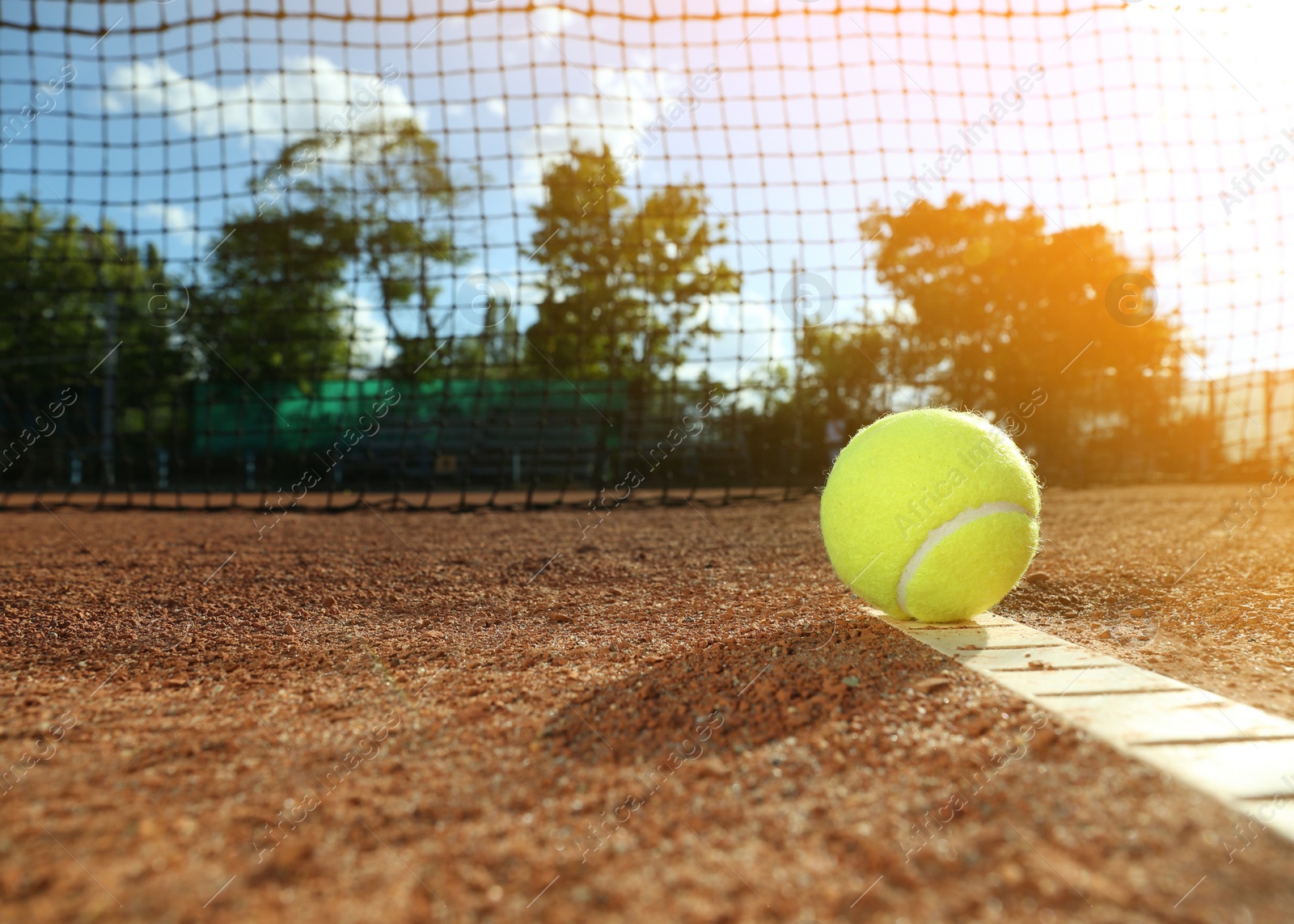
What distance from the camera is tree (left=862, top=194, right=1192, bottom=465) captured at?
1828 centimetres

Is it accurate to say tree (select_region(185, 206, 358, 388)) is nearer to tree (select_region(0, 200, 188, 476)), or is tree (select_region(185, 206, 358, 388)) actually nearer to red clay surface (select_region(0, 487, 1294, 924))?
tree (select_region(0, 200, 188, 476))

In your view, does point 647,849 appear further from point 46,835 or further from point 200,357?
point 200,357

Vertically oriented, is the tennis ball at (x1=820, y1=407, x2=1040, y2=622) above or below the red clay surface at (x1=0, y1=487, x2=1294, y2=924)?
above

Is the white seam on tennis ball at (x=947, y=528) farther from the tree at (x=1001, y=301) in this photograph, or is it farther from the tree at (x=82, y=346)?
the tree at (x=82, y=346)

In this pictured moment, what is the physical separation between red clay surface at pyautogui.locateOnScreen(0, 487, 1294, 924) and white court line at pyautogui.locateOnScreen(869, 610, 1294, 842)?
0.31 ft

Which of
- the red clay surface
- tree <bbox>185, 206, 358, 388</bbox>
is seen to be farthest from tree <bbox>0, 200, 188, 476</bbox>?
the red clay surface

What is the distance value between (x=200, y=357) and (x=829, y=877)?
2172 cm

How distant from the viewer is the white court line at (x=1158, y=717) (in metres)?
1.60

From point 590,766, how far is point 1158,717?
54.1 inches

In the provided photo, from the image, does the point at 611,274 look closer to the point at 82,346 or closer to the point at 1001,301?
the point at 1001,301

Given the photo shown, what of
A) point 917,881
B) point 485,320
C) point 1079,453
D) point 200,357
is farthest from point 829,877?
point 200,357

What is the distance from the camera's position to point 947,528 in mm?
2781

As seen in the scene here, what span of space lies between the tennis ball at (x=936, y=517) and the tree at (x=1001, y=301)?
1555 centimetres

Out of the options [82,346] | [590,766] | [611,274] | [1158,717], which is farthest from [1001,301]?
[82,346]
